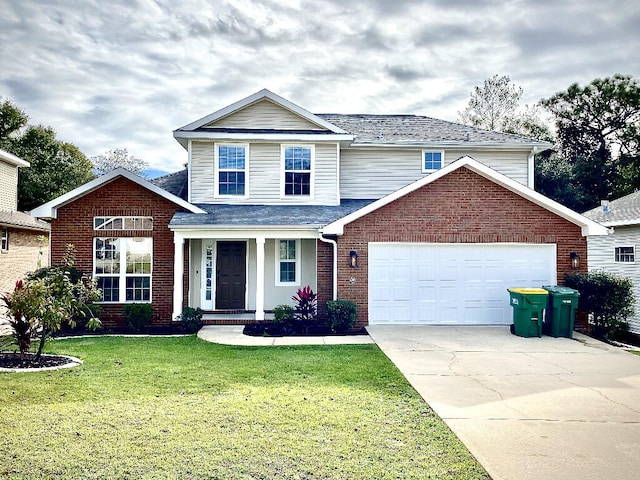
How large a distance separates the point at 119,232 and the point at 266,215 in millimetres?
4120

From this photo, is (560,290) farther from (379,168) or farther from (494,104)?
(494,104)

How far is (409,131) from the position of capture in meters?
17.3

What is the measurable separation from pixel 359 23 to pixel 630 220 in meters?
11.2

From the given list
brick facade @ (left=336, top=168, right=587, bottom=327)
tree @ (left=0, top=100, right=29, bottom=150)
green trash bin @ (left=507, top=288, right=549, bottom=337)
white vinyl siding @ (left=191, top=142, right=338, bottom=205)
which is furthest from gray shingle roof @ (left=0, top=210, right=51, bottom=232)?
tree @ (left=0, top=100, right=29, bottom=150)

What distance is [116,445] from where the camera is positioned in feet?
16.2

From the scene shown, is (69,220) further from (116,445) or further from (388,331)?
(116,445)

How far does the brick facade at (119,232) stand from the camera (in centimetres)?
1383

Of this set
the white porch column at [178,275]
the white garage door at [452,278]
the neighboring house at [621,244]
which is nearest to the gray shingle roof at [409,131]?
the neighboring house at [621,244]

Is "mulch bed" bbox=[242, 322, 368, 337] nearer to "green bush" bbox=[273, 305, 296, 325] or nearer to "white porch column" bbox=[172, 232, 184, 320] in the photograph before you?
"green bush" bbox=[273, 305, 296, 325]

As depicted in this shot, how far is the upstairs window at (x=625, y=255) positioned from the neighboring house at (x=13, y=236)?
64.8 ft

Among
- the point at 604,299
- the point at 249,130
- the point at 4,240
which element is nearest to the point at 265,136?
the point at 249,130

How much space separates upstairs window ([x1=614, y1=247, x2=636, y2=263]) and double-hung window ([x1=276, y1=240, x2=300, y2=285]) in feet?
38.0

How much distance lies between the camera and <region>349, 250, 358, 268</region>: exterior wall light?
1295 cm

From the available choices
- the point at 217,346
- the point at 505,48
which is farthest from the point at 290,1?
the point at 217,346
